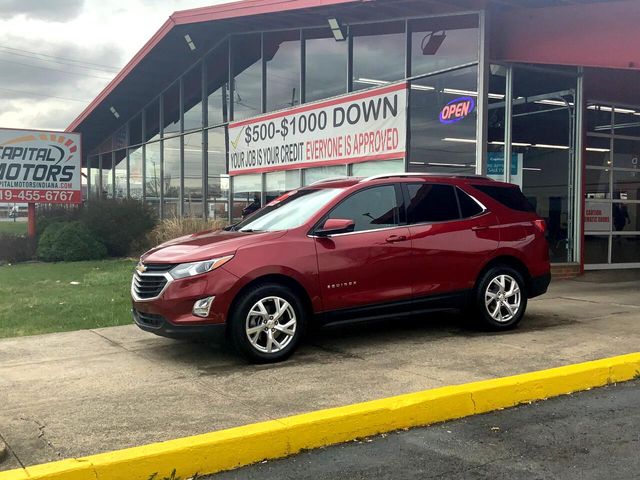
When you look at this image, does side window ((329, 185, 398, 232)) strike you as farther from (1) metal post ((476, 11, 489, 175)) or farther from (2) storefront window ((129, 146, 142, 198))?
(2) storefront window ((129, 146, 142, 198))

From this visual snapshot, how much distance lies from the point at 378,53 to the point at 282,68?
12.1 feet

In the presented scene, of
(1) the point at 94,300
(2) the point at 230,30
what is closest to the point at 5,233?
(2) the point at 230,30

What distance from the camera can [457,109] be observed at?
11.6 meters

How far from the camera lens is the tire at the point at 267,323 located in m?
5.82

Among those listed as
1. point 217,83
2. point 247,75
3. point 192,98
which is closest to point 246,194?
point 247,75

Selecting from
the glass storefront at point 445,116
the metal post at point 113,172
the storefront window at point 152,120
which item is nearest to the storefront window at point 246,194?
the glass storefront at point 445,116

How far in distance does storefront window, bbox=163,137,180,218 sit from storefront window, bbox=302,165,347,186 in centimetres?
752

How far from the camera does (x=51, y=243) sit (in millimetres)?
17281

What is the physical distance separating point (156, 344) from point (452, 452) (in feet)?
12.9

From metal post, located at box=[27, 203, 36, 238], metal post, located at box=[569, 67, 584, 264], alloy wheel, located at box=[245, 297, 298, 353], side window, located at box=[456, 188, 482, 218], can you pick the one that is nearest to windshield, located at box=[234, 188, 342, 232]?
alloy wheel, located at box=[245, 297, 298, 353]

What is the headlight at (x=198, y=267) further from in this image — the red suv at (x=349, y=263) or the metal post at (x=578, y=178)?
the metal post at (x=578, y=178)

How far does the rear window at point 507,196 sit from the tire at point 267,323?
9.11ft

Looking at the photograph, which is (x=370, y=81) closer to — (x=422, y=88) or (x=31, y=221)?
(x=422, y=88)

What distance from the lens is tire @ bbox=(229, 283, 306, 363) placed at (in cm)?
582
